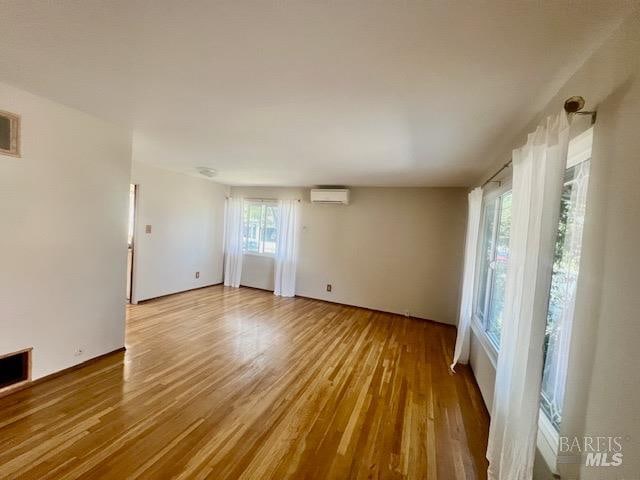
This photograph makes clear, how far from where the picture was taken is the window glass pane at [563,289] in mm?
1318

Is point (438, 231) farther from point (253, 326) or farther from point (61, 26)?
point (61, 26)

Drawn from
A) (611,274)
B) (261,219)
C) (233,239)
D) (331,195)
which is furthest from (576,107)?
(233,239)

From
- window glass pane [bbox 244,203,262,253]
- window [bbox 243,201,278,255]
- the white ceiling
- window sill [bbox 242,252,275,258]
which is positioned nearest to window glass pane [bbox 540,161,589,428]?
the white ceiling

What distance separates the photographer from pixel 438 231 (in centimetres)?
459

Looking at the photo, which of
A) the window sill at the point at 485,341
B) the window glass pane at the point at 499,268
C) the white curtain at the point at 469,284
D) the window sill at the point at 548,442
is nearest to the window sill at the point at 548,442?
the window sill at the point at 548,442

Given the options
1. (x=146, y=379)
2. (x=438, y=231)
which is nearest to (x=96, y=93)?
(x=146, y=379)

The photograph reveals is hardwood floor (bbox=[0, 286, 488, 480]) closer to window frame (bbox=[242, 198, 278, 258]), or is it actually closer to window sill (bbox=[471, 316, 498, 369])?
window sill (bbox=[471, 316, 498, 369])

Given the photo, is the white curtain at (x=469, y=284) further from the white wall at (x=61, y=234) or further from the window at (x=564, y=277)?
the white wall at (x=61, y=234)

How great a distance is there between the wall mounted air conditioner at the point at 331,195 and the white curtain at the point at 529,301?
11.4 ft

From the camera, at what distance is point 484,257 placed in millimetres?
3160

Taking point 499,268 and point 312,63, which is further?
point 499,268

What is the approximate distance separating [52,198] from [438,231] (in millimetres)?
4752

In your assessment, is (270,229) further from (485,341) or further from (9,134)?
(485,341)

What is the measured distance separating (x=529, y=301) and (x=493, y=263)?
69.4 inches
